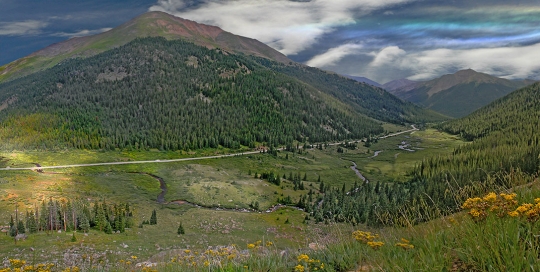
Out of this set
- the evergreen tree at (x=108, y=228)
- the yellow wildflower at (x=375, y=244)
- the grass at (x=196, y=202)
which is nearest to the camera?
the yellow wildflower at (x=375, y=244)

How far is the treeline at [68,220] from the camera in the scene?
48.4 m

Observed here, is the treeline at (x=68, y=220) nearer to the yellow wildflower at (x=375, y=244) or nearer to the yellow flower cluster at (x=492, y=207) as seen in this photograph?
the yellow wildflower at (x=375, y=244)

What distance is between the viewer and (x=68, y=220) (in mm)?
52469

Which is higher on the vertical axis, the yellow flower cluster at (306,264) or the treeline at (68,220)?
the yellow flower cluster at (306,264)

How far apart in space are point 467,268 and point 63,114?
763ft

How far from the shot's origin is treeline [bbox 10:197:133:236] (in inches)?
1907

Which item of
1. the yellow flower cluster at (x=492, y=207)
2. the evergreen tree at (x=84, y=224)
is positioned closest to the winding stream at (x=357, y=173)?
the evergreen tree at (x=84, y=224)

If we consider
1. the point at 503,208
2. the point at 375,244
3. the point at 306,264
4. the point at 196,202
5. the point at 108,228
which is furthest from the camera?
the point at 196,202

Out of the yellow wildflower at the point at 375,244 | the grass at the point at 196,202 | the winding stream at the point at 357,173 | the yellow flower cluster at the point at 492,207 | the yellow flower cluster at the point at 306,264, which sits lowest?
the winding stream at the point at 357,173

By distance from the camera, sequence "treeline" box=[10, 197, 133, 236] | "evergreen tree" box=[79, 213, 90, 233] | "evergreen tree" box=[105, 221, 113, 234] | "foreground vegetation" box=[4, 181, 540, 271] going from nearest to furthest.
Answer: "foreground vegetation" box=[4, 181, 540, 271], "treeline" box=[10, 197, 133, 236], "evergreen tree" box=[79, 213, 90, 233], "evergreen tree" box=[105, 221, 113, 234]

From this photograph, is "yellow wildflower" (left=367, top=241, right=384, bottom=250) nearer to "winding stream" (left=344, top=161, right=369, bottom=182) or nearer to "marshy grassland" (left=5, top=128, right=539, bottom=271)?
"marshy grassland" (left=5, top=128, right=539, bottom=271)

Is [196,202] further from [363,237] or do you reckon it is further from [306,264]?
[306,264]

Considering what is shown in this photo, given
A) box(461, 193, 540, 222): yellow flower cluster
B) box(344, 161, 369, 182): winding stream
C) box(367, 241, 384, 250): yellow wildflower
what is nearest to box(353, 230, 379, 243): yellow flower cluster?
box(367, 241, 384, 250): yellow wildflower

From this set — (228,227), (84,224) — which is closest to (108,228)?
(84,224)
